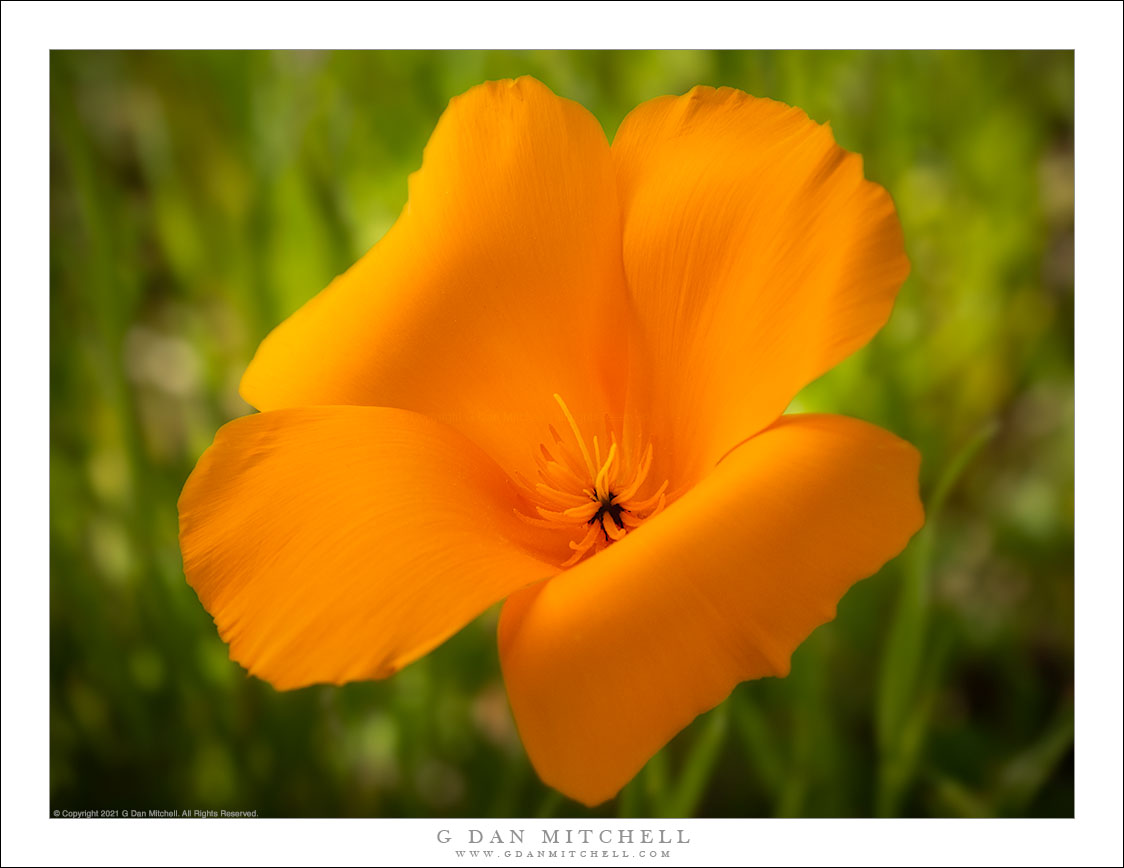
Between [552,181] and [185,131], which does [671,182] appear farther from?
[185,131]

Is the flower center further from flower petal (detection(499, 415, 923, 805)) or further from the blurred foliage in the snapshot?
the blurred foliage

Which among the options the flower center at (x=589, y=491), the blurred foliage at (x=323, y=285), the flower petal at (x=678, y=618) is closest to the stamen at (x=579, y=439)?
the flower center at (x=589, y=491)

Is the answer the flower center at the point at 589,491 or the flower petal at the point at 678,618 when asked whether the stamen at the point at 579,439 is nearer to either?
the flower center at the point at 589,491

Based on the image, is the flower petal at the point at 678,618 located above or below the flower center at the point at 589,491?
below

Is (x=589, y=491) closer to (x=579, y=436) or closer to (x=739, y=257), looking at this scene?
(x=579, y=436)

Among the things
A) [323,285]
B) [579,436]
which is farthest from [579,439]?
[323,285]

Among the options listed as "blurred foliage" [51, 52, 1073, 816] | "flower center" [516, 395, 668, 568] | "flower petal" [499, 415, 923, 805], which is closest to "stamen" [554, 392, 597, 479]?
"flower center" [516, 395, 668, 568]
